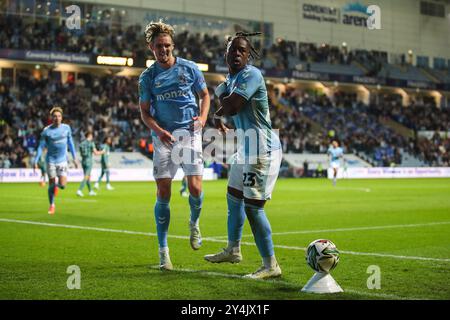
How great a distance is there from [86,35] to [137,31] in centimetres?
443

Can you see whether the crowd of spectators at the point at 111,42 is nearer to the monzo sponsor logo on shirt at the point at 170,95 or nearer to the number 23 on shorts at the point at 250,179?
the monzo sponsor logo on shirt at the point at 170,95

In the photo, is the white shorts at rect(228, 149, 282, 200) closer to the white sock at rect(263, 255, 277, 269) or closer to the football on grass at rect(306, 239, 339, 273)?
the white sock at rect(263, 255, 277, 269)

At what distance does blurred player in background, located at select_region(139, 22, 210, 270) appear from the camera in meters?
8.59

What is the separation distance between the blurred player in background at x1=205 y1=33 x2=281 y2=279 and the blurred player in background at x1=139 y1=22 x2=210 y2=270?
88 cm

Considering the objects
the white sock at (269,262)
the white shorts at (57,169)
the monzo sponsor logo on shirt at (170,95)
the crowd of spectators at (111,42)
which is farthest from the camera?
the crowd of spectators at (111,42)

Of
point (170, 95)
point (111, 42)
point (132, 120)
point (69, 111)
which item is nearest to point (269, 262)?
point (170, 95)

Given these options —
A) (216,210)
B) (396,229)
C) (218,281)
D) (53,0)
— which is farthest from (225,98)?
(53,0)

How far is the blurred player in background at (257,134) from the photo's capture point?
7.59m

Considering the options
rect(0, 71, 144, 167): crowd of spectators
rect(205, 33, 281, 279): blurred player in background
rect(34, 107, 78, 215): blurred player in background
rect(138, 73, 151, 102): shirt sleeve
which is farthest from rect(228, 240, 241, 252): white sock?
rect(0, 71, 144, 167): crowd of spectators

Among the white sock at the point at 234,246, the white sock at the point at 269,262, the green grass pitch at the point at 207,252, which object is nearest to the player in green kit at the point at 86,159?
the green grass pitch at the point at 207,252

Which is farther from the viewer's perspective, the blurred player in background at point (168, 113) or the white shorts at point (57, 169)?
the white shorts at point (57, 169)

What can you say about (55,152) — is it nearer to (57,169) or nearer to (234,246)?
(57,169)

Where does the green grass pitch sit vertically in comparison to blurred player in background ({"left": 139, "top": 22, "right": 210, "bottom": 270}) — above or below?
below

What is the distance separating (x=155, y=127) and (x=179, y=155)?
482mm
